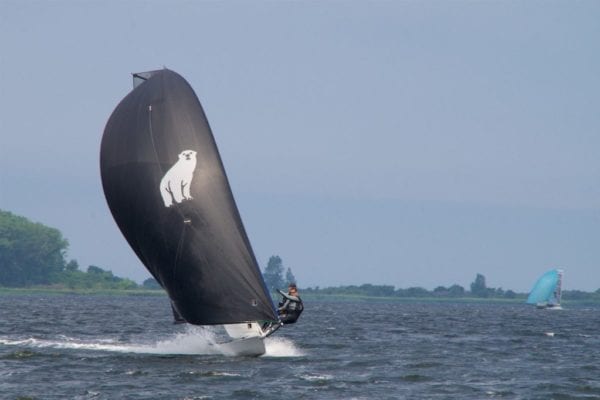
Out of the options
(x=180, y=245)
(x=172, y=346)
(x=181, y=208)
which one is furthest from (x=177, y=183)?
(x=172, y=346)

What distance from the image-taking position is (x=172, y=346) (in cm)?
4262

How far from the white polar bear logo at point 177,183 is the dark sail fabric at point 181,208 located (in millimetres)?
32

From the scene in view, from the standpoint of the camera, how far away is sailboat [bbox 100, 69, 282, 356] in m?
38.0

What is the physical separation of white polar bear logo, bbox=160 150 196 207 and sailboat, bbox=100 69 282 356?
0.10 ft

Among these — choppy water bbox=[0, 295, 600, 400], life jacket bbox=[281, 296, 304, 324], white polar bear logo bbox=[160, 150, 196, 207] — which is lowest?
choppy water bbox=[0, 295, 600, 400]

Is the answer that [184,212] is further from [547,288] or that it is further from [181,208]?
[547,288]

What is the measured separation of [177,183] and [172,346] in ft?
24.3

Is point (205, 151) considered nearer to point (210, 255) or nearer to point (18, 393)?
point (210, 255)

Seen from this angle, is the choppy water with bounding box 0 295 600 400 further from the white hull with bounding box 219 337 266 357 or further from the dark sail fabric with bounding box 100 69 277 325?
the dark sail fabric with bounding box 100 69 277 325

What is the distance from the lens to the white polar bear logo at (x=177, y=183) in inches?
1495

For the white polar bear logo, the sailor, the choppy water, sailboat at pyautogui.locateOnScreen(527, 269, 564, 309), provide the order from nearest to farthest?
the choppy water → the white polar bear logo → the sailor → sailboat at pyautogui.locateOnScreen(527, 269, 564, 309)

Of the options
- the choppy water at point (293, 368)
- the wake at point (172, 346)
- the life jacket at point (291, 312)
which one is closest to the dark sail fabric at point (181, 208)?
the life jacket at point (291, 312)

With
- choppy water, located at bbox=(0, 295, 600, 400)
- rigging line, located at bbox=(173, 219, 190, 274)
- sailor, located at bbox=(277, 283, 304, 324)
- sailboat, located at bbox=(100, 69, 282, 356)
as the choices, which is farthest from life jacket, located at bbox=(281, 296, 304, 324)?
rigging line, located at bbox=(173, 219, 190, 274)

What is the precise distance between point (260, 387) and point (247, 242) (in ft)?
26.1
